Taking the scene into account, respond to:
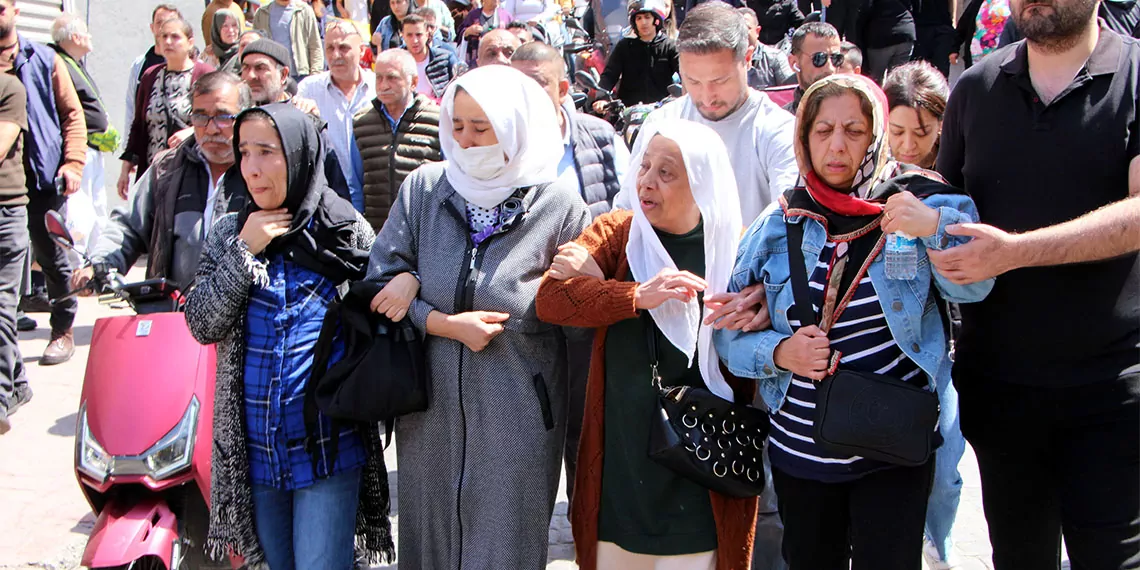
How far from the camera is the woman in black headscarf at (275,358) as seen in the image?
128 inches

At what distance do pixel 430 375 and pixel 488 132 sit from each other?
823 mm

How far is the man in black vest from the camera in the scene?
429 centimetres

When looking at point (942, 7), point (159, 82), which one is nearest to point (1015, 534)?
point (159, 82)

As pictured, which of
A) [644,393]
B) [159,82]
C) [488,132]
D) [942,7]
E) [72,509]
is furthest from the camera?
[942,7]

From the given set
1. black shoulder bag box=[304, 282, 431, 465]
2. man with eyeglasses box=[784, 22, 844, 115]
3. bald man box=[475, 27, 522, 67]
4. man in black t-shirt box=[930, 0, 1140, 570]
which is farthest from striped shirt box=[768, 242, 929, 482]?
man with eyeglasses box=[784, 22, 844, 115]

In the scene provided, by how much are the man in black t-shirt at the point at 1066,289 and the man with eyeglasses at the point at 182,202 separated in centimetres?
275

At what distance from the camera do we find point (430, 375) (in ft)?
10.8

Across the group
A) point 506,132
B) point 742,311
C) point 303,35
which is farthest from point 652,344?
point 303,35

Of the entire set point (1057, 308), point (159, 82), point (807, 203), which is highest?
point (159, 82)

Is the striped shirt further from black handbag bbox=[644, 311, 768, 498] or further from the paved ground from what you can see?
the paved ground

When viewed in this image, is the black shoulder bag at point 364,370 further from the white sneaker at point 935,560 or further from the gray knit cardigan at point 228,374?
the white sneaker at point 935,560

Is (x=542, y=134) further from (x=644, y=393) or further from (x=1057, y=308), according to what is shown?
(x=1057, y=308)

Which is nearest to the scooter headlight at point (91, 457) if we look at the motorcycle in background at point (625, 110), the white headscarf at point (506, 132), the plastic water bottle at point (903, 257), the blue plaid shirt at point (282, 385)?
the blue plaid shirt at point (282, 385)

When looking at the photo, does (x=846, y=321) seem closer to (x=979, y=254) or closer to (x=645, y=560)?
(x=979, y=254)
